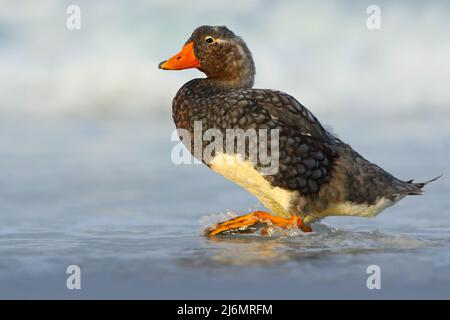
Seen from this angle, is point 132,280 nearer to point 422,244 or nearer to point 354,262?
point 354,262

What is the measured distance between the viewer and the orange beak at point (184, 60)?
789cm

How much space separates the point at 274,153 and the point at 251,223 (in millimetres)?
831

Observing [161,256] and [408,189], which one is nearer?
[161,256]

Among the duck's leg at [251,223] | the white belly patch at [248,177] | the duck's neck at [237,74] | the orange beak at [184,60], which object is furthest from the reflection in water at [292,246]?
the orange beak at [184,60]

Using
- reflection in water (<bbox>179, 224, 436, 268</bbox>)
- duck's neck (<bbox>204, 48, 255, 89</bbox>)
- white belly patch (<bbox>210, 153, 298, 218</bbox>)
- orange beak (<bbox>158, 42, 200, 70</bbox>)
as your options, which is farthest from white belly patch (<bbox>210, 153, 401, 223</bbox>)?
orange beak (<bbox>158, 42, 200, 70</bbox>)

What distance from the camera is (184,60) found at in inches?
312

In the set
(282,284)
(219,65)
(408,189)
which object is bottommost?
(282,284)

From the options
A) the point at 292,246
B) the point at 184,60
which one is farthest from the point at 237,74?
the point at 292,246

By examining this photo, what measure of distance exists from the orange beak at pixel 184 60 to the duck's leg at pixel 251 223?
1603 millimetres

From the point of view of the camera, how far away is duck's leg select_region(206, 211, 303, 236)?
24.4 feet

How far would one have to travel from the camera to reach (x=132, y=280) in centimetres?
574

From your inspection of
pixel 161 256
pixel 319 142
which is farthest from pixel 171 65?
pixel 161 256

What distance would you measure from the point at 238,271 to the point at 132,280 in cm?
81

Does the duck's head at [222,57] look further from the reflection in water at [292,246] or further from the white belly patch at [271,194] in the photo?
the reflection in water at [292,246]
